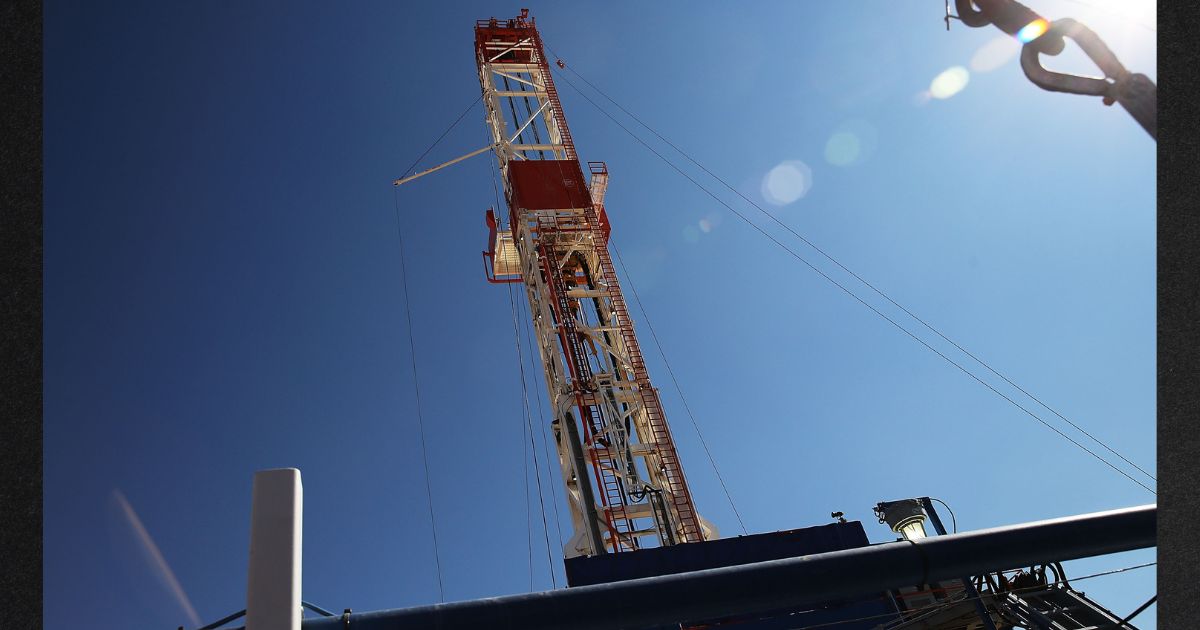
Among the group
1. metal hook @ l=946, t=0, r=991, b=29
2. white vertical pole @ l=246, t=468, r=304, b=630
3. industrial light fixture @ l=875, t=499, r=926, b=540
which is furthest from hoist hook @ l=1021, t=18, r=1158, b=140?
industrial light fixture @ l=875, t=499, r=926, b=540

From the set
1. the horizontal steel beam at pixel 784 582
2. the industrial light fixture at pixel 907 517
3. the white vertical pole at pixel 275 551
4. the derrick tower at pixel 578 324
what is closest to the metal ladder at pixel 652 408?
the derrick tower at pixel 578 324

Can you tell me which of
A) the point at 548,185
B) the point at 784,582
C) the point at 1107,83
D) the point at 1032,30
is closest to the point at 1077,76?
the point at 1107,83

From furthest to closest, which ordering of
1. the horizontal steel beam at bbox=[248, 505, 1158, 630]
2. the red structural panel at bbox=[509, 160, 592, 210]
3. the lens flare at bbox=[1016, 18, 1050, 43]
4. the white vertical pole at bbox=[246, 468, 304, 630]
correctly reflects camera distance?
1. the red structural panel at bbox=[509, 160, 592, 210]
2. the lens flare at bbox=[1016, 18, 1050, 43]
3. the horizontal steel beam at bbox=[248, 505, 1158, 630]
4. the white vertical pole at bbox=[246, 468, 304, 630]

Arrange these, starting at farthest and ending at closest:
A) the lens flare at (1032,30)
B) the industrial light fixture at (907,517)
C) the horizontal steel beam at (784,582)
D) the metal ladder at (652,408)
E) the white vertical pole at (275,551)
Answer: the metal ladder at (652,408), the industrial light fixture at (907,517), the lens flare at (1032,30), the horizontal steel beam at (784,582), the white vertical pole at (275,551)

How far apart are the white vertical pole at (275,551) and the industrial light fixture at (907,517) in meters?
8.20

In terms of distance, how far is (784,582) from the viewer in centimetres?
207

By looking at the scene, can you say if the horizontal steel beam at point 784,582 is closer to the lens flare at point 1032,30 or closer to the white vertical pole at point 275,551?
the white vertical pole at point 275,551

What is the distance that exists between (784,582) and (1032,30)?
185 centimetres

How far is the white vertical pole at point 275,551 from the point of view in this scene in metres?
1.66

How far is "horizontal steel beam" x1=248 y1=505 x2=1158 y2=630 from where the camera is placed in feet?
6.19

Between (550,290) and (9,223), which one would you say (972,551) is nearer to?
(9,223)

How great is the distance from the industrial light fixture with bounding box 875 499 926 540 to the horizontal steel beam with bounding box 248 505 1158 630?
21.7ft

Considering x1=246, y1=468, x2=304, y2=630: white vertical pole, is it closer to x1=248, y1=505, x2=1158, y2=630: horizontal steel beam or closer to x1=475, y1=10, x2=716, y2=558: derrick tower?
x1=248, y1=505, x2=1158, y2=630: horizontal steel beam

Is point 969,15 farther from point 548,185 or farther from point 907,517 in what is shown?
point 548,185
